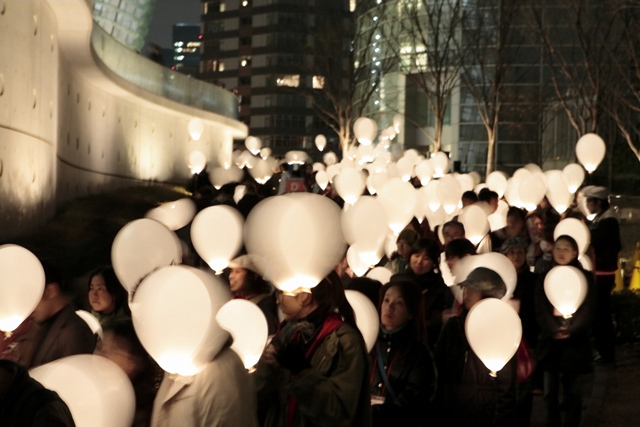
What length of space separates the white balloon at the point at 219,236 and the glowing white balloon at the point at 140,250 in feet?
4.44

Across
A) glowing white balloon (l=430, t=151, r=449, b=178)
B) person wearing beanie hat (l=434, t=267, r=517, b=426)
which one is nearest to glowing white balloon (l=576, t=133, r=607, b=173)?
glowing white balloon (l=430, t=151, r=449, b=178)

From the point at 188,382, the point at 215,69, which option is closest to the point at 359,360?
the point at 188,382

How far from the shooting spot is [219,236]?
24.4ft

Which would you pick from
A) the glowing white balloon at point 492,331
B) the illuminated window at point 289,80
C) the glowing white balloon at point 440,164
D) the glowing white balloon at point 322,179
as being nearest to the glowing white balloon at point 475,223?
the glowing white balloon at point 492,331

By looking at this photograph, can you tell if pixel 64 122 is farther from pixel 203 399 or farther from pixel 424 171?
pixel 203 399

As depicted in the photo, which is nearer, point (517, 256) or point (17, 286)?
point (17, 286)

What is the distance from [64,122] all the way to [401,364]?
13.6m

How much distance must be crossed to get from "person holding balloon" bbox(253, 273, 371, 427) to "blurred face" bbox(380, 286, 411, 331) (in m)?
0.68

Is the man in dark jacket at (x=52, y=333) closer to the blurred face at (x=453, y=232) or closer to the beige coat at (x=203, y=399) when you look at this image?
the beige coat at (x=203, y=399)

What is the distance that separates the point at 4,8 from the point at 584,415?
7.52 meters

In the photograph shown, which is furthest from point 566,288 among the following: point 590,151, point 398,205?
point 590,151

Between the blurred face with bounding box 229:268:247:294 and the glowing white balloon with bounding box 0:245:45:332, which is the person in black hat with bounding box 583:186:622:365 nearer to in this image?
the blurred face with bounding box 229:268:247:294

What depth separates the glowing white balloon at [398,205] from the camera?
30.9 feet

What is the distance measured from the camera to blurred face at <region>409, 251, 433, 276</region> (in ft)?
21.4
